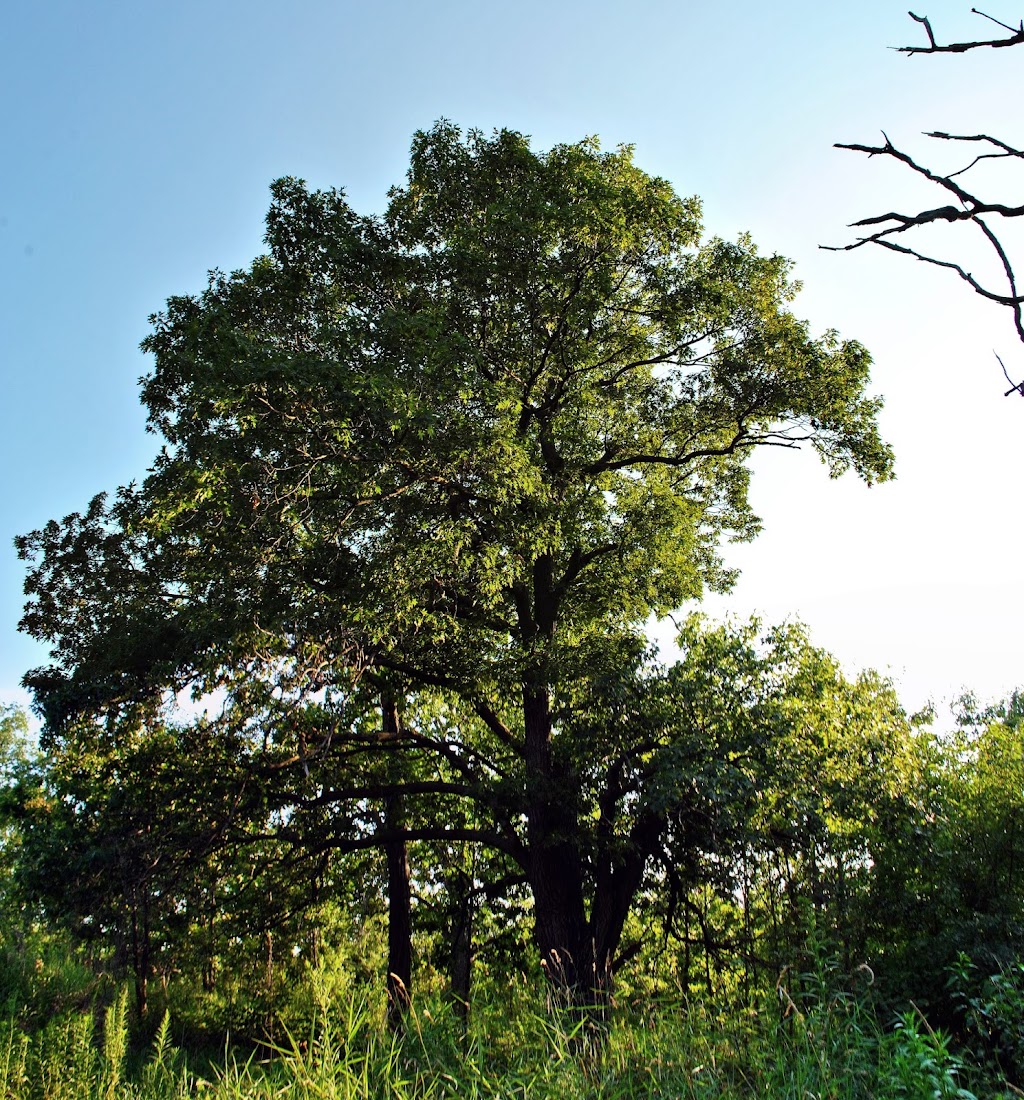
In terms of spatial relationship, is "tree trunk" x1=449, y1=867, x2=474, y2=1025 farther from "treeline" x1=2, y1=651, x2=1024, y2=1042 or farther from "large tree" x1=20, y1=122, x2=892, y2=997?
"large tree" x1=20, y1=122, x2=892, y2=997

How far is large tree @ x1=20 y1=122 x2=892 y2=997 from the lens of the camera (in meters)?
10.1

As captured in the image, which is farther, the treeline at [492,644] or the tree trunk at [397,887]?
the tree trunk at [397,887]

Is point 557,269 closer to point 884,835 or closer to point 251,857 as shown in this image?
point 884,835

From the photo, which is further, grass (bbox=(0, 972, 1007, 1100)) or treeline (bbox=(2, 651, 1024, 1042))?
treeline (bbox=(2, 651, 1024, 1042))

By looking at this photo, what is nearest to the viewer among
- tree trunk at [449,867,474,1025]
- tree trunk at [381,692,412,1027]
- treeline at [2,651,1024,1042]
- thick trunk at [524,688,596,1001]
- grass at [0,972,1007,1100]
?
grass at [0,972,1007,1100]

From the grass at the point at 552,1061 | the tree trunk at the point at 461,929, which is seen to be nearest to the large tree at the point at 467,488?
the tree trunk at the point at 461,929

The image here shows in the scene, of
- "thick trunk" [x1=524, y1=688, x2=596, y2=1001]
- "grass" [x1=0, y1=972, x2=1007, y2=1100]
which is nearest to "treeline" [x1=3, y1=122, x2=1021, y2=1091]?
"thick trunk" [x1=524, y1=688, x2=596, y2=1001]

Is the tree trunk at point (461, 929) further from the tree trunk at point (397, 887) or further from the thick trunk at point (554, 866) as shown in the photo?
the thick trunk at point (554, 866)

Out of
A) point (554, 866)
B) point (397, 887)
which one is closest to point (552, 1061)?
point (554, 866)

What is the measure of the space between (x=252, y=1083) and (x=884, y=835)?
8.13 m

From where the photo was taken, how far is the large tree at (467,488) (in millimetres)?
10102

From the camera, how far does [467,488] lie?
12.0 meters

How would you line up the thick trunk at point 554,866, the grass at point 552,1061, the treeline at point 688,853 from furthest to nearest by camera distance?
the thick trunk at point 554,866 → the treeline at point 688,853 → the grass at point 552,1061

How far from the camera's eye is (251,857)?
13.6 metres
